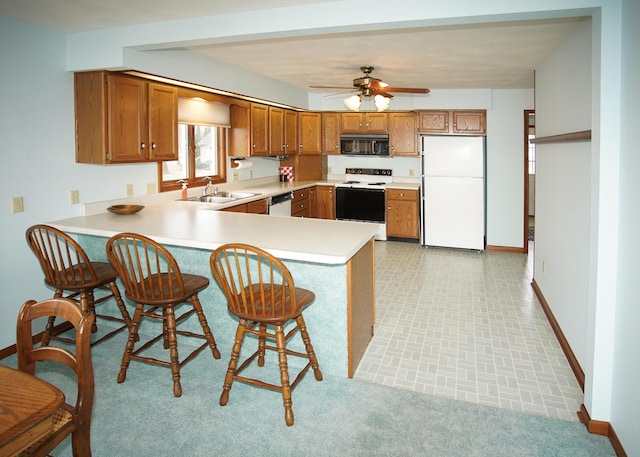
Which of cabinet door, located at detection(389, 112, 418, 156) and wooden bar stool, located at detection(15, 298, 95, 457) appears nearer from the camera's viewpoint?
wooden bar stool, located at detection(15, 298, 95, 457)

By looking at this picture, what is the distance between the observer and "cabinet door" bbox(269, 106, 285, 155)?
6.20 metres

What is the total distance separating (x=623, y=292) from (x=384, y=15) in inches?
73.0

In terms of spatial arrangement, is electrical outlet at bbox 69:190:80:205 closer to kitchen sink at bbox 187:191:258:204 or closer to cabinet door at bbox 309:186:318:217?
kitchen sink at bbox 187:191:258:204

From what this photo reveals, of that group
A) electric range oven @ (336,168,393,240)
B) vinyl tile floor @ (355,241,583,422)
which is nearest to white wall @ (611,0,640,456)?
vinyl tile floor @ (355,241,583,422)

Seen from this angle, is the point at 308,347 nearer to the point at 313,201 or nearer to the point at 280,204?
the point at 280,204

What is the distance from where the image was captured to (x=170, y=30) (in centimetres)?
321

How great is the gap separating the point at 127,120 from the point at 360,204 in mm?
3973

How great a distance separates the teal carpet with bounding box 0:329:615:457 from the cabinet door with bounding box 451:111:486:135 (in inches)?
185

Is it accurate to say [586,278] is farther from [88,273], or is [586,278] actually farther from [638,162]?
[88,273]

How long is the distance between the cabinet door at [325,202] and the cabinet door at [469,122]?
2.00m

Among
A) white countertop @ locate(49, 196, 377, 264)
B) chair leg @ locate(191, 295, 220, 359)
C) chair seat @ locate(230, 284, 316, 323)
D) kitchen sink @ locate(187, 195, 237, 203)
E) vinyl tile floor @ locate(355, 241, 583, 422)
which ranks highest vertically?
kitchen sink @ locate(187, 195, 237, 203)

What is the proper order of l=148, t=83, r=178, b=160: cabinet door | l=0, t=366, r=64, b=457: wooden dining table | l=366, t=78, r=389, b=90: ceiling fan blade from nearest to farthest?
l=0, t=366, r=64, b=457: wooden dining table < l=148, t=83, r=178, b=160: cabinet door < l=366, t=78, r=389, b=90: ceiling fan blade

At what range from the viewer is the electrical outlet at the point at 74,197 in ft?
12.2

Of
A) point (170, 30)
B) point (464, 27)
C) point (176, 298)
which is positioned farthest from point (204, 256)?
point (464, 27)
